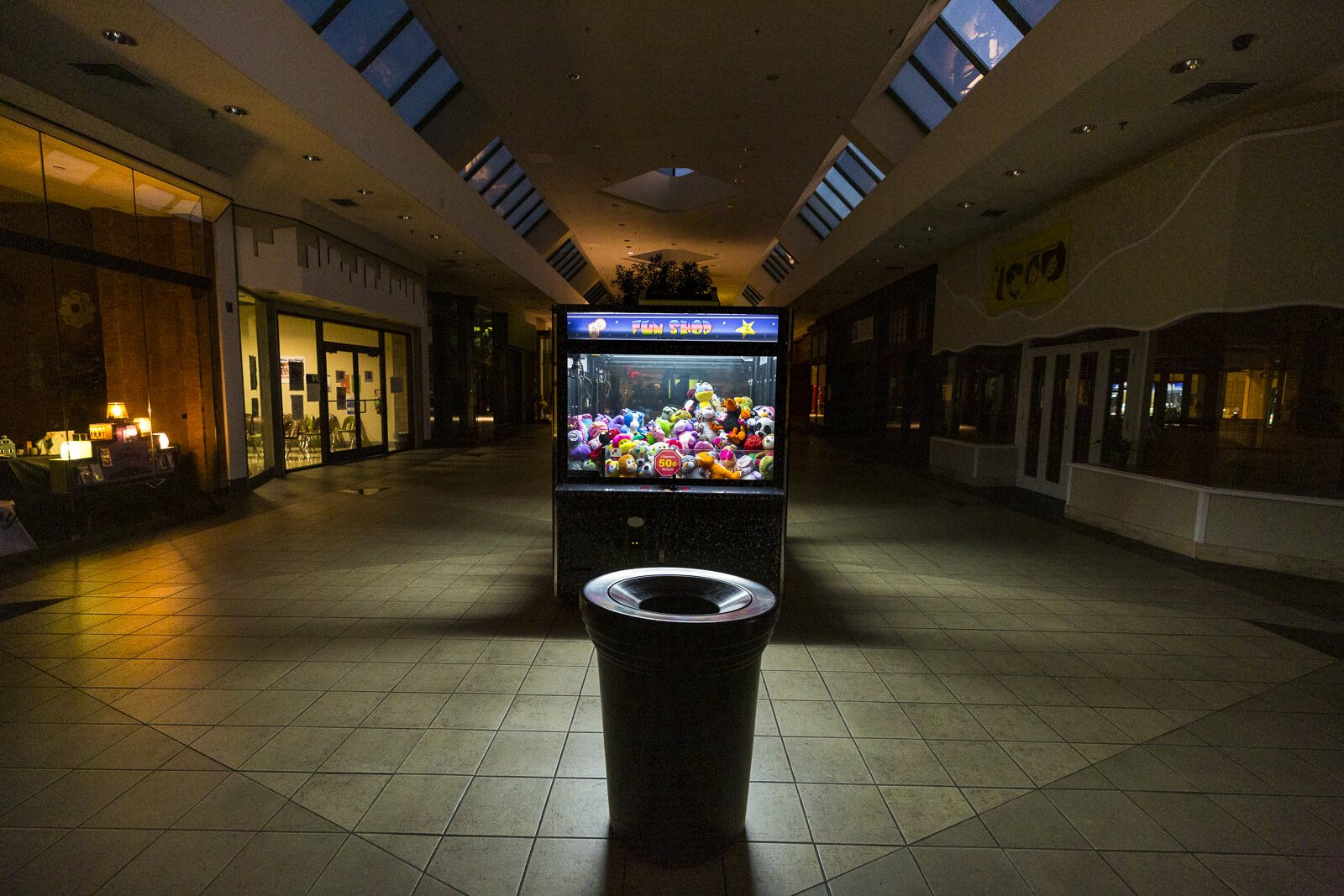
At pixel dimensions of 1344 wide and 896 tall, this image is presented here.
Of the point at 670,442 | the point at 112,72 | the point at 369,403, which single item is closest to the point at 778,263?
the point at 369,403

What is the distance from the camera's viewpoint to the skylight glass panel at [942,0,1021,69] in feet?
24.8

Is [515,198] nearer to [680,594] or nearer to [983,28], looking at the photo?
[983,28]

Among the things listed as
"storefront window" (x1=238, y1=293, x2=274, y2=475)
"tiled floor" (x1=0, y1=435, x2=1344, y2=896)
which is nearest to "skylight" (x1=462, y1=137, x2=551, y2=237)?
"storefront window" (x1=238, y1=293, x2=274, y2=475)

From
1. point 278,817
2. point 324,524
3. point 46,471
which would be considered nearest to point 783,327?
point 278,817

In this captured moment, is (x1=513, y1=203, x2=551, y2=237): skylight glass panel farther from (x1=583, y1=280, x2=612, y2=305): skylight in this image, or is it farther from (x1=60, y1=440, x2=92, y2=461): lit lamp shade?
(x1=60, y1=440, x2=92, y2=461): lit lamp shade

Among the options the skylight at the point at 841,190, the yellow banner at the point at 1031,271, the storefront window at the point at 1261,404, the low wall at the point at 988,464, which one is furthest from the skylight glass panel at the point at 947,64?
the low wall at the point at 988,464

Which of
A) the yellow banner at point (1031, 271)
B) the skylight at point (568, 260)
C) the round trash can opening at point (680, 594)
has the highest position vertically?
the skylight at point (568, 260)

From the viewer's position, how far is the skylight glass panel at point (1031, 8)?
6.84m

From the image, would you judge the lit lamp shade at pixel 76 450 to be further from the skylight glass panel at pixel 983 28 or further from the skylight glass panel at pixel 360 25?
the skylight glass panel at pixel 983 28

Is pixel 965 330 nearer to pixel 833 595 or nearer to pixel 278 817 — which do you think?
pixel 833 595

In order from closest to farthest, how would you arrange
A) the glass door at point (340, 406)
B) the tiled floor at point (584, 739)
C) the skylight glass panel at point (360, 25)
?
the tiled floor at point (584, 739) < the skylight glass panel at point (360, 25) < the glass door at point (340, 406)

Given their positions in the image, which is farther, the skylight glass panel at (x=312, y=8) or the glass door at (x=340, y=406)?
the glass door at (x=340, y=406)

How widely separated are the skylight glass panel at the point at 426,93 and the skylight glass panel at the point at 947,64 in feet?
23.6

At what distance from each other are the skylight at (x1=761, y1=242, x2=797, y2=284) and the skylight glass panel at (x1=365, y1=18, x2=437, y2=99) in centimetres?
1390
